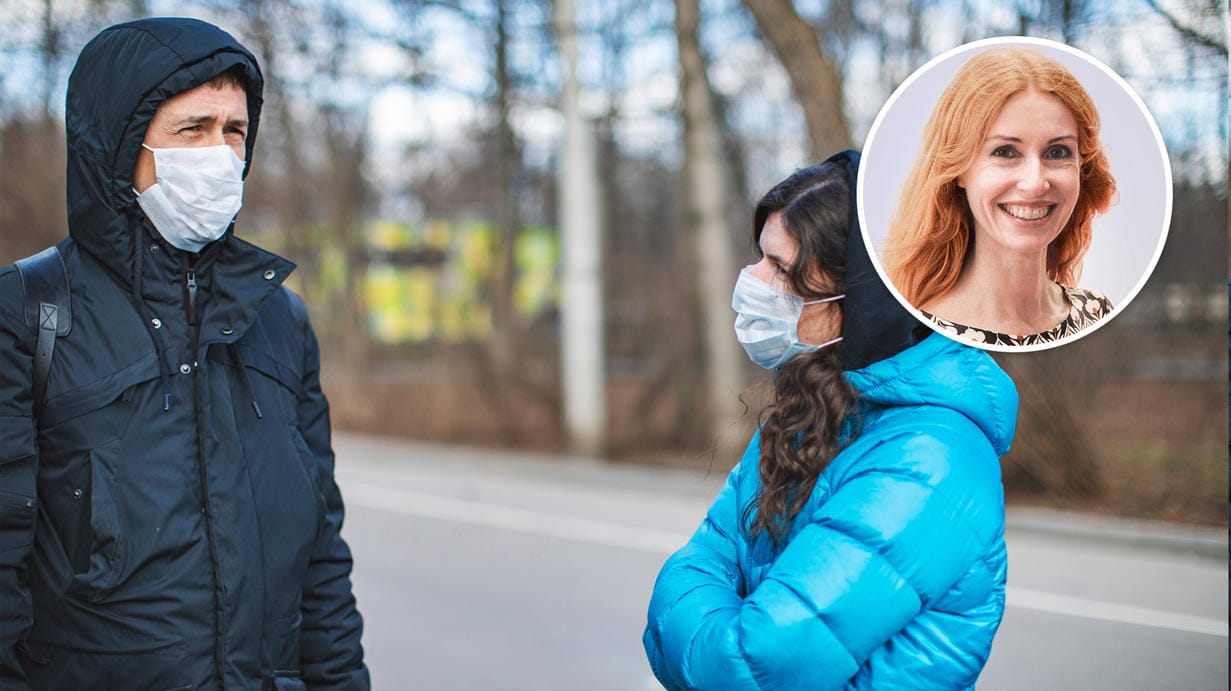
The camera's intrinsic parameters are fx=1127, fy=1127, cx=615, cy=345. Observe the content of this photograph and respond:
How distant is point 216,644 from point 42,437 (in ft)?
1.64

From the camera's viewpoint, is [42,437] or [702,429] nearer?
[42,437]

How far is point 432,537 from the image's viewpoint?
914 cm

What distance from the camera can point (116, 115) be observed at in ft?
7.18

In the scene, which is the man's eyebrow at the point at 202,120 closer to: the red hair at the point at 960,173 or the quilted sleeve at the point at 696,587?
the quilted sleeve at the point at 696,587

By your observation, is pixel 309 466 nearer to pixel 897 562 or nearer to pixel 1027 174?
pixel 897 562

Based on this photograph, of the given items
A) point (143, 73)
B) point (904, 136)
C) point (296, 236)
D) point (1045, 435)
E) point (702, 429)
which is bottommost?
point (702, 429)

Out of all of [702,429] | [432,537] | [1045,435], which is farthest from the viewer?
[702,429]

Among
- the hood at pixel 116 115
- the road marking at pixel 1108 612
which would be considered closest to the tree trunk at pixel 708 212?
the road marking at pixel 1108 612

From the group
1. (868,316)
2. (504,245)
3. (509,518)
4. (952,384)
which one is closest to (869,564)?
(952,384)

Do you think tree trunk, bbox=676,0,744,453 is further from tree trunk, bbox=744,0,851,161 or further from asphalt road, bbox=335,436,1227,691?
tree trunk, bbox=744,0,851,161

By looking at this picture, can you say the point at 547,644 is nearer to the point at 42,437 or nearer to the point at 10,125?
the point at 42,437

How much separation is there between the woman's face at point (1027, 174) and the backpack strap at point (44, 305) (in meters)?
1.62

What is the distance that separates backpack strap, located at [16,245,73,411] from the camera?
6.72ft

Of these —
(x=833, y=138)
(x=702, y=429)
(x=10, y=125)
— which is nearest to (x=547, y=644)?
(x=833, y=138)
